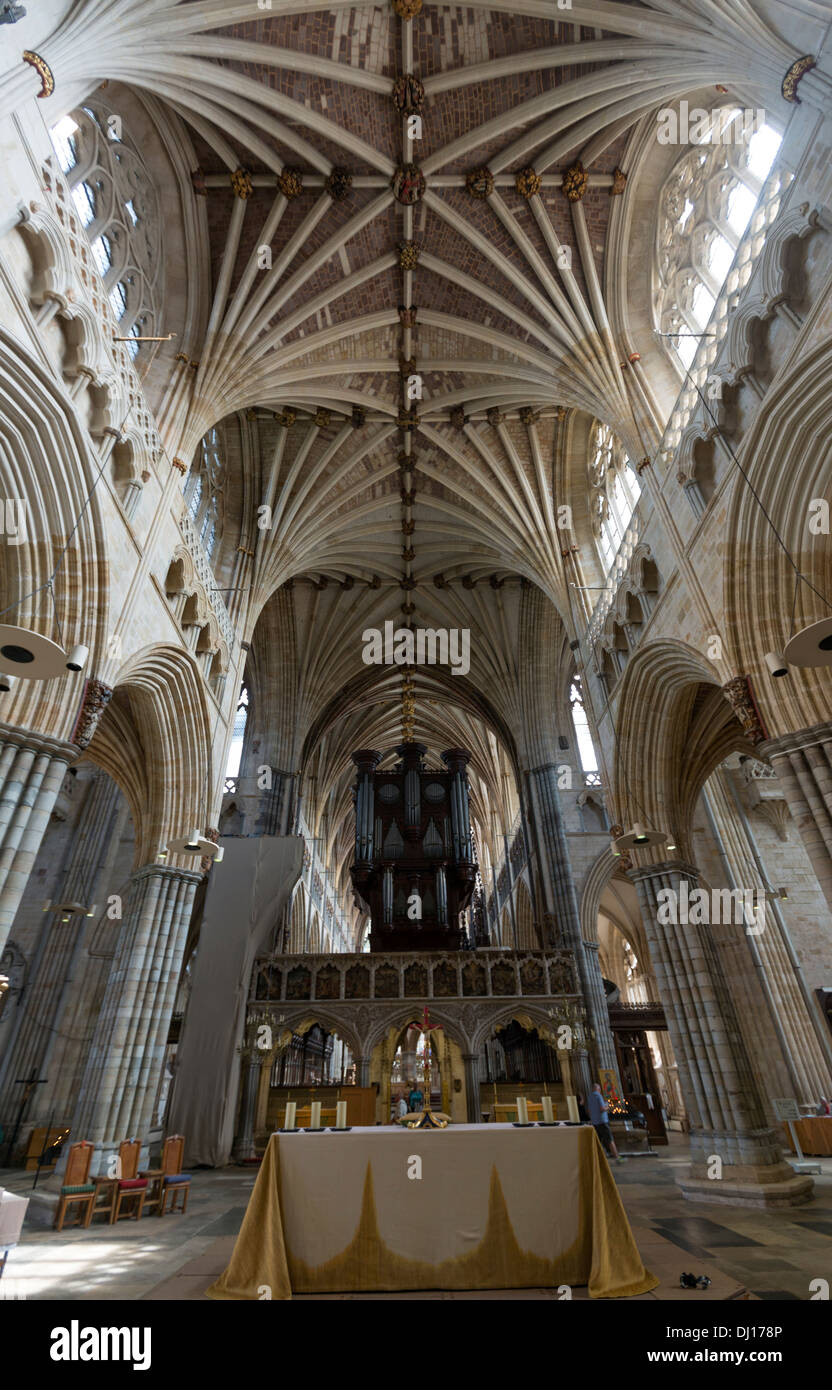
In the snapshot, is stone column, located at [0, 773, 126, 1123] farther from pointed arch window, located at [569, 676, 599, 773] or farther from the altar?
pointed arch window, located at [569, 676, 599, 773]

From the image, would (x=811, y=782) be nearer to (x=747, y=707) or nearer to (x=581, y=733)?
(x=747, y=707)

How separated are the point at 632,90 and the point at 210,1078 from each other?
20244 millimetres

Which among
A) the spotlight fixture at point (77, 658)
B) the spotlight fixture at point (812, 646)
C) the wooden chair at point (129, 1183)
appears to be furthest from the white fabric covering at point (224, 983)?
the spotlight fixture at point (812, 646)

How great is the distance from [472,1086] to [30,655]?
15.4m

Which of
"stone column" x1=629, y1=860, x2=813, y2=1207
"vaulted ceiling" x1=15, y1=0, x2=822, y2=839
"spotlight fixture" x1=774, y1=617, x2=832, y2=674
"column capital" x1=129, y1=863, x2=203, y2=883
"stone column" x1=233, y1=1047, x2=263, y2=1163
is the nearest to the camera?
"spotlight fixture" x1=774, y1=617, x2=832, y2=674

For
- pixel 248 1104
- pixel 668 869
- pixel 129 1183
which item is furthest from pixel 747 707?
pixel 248 1104

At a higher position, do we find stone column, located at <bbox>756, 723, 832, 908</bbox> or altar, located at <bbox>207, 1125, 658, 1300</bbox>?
stone column, located at <bbox>756, 723, 832, 908</bbox>

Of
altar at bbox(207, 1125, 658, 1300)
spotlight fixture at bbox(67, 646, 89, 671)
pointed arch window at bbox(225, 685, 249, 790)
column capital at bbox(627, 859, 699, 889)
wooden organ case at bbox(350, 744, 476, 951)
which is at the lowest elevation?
altar at bbox(207, 1125, 658, 1300)

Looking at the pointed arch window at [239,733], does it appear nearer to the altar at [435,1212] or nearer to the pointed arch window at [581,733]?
the pointed arch window at [581,733]

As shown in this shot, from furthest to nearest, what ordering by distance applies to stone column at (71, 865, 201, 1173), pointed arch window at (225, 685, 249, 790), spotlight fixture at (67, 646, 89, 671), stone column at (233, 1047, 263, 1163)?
1. pointed arch window at (225, 685, 249, 790)
2. stone column at (233, 1047, 263, 1163)
3. stone column at (71, 865, 201, 1173)
4. spotlight fixture at (67, 646, 89, 671)

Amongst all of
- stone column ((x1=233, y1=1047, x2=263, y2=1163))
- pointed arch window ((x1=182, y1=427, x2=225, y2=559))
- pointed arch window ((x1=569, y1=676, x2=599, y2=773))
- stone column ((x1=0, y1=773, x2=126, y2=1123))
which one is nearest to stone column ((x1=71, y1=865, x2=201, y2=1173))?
stone column ((x1=0, y1=773, x2=126, y2=1123))

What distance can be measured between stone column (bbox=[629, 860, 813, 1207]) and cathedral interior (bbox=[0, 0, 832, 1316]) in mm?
70

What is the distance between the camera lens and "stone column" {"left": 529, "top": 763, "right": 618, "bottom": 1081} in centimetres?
1747
